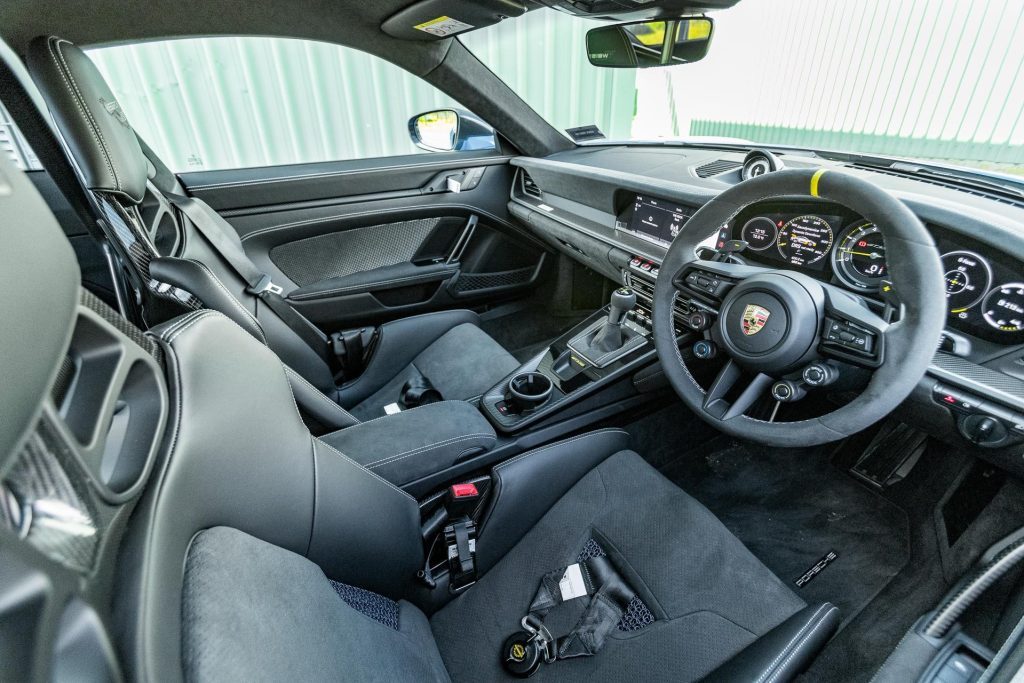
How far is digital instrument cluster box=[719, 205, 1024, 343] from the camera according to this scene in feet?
3.38

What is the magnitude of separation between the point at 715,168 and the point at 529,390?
981 millimetres

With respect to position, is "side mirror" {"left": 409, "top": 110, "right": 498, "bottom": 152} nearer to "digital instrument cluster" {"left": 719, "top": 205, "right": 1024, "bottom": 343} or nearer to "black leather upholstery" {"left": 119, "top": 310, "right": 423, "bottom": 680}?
"digital instrument cluster" {"left": 719, "top": 205, "right": 1024, "bottom": 343}

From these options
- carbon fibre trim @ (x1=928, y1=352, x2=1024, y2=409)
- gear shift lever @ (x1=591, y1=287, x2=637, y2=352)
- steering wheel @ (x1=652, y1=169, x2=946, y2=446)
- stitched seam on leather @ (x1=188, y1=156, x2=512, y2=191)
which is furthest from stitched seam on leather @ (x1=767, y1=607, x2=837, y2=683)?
stitched seam on leather @ (x1=188, y1=156, x2=512, y2=191)

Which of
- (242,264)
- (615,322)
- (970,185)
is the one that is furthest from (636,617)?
(242,264)

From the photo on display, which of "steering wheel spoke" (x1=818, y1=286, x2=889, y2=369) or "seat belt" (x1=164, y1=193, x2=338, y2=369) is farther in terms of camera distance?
"seat belt" (x1=164, y1=193, x2=338, y2=369)

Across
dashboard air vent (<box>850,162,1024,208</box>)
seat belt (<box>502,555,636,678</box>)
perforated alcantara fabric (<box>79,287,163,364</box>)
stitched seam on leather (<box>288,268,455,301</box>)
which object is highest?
perforated alcantara fabric (<box>79,287,163,364</box>)

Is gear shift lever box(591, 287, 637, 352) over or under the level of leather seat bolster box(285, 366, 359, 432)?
over

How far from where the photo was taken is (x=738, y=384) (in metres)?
1.23

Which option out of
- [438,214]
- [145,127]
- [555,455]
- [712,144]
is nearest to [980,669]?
[555,455]

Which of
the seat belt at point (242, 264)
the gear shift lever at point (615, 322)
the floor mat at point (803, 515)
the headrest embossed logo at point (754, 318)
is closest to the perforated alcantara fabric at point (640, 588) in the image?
the floor mat at point (803, 515)

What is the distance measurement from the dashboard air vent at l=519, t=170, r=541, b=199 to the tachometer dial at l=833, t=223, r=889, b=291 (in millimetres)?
1473

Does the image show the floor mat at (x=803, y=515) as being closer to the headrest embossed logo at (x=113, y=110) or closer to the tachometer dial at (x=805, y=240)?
the tachometer dial at (x=805, y=240)

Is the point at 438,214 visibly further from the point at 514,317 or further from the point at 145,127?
the point at 145,127

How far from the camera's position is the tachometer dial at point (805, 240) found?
1277mm
